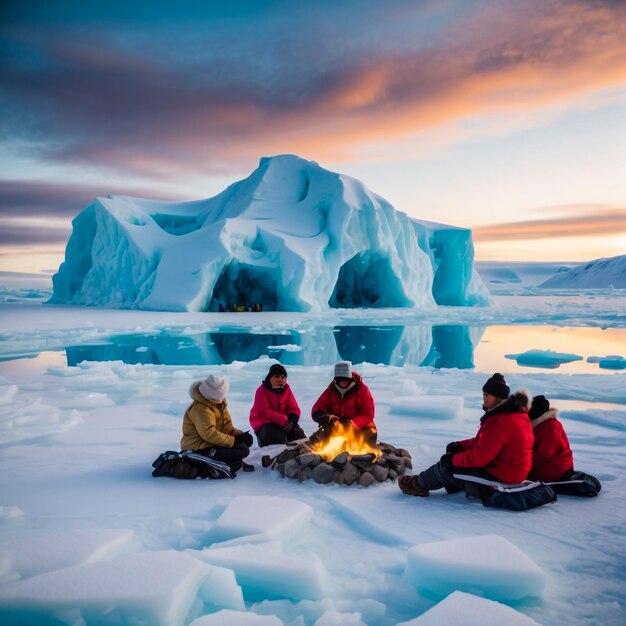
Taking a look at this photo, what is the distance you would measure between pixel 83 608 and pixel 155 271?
77.3 ft

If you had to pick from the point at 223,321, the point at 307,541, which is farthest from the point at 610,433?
the point at 223,321

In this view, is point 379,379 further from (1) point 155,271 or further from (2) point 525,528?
(1) point 155,271

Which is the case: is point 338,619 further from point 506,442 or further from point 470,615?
point 506,442

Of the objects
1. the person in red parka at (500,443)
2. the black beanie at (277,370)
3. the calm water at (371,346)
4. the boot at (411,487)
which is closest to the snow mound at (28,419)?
the black beanie at (277,370)

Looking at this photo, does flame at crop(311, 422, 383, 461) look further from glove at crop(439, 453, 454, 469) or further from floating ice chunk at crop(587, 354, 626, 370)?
floating ice chunk at crop(587, 354, 626, 370)

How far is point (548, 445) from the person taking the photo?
385cm

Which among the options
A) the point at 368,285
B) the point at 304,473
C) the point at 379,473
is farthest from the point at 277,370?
the point at 368,285

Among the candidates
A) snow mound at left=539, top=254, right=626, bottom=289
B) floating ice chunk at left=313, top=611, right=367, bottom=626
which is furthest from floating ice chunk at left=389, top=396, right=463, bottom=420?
snow mound at left=539, top=254, right=626, bottom=289

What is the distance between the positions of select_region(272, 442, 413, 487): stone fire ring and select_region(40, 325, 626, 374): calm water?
310 inches

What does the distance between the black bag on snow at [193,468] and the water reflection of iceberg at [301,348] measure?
7995 millimetres

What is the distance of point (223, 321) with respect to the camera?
1970cm

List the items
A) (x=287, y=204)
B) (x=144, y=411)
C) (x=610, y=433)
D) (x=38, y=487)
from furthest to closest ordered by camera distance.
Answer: (x=287, y=204), (x=144, y=411), (x=610, y=433), (x=38, y=487)

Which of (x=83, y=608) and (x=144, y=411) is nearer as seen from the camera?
(x=83, y=608)

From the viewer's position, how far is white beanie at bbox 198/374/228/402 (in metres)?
4.17
